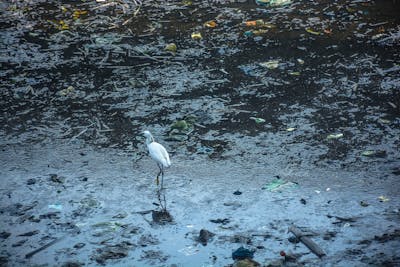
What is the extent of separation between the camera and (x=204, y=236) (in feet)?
11.6

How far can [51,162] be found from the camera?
438 centimetres

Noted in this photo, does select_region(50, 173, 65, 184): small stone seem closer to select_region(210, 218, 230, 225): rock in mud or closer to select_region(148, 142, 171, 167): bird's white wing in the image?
select_region(148, 142, 171, 167): bird's white wing

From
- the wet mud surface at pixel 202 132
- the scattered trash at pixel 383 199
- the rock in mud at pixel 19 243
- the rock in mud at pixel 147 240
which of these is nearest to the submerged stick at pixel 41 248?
the wet mud surface at pixel 202 132

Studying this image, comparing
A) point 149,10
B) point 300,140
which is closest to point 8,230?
point 300,140

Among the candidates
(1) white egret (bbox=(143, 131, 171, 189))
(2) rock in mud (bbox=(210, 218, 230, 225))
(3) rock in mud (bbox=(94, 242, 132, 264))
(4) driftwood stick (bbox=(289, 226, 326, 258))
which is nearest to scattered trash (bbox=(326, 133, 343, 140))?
(4) driftwood stick (bbox=(289, 226, 326, 258))

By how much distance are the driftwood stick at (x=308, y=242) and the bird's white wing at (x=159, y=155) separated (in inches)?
41.2

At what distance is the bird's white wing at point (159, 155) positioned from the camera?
3.92m

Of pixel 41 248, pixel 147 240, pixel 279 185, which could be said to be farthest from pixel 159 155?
pixel 41 248

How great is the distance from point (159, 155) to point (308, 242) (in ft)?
4.18

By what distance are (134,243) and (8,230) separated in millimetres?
945

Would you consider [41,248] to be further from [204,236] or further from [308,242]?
[308,242]

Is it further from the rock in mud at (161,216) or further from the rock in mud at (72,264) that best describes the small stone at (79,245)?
the rock in mud at (161,216)

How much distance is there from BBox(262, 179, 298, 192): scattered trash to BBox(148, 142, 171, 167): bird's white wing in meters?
0.77

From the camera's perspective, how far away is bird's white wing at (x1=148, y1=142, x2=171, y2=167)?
3.92 m
